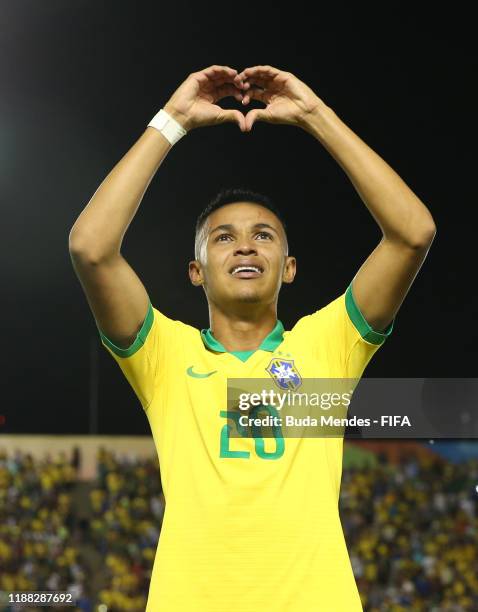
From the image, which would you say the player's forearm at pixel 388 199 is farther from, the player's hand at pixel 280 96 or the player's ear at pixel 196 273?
the player's ear at pixel 196 273

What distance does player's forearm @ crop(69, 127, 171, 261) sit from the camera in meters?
1.88

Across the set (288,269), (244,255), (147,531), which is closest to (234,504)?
(244,255)

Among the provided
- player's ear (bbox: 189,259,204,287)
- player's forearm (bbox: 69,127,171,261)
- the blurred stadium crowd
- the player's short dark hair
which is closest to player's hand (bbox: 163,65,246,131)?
player's forearm (bbox: 69,127,171,261)

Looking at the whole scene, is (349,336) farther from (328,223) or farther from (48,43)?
(328,223)

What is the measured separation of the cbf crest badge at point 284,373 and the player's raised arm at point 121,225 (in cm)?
32

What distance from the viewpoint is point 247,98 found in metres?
1.99

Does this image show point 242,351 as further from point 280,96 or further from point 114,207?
point 280,96

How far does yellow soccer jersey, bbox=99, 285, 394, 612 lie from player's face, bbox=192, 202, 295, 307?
169mm

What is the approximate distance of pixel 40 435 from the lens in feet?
38.7

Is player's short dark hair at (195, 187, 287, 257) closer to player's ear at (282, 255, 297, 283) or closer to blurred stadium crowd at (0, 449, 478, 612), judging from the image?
player's ear at (282, 255, 297, 283)

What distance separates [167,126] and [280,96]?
0.27 meters

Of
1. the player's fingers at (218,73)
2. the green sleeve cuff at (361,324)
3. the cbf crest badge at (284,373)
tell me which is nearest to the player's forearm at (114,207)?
the player's fingers at (218,73)

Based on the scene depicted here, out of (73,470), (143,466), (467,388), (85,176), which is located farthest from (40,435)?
(467,388)

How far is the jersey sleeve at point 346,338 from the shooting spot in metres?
2.01
